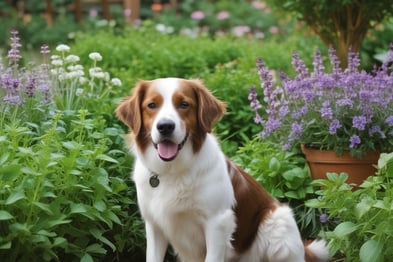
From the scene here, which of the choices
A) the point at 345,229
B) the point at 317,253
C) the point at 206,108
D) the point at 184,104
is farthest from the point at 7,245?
the point at 317,253

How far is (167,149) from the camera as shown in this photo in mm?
3895

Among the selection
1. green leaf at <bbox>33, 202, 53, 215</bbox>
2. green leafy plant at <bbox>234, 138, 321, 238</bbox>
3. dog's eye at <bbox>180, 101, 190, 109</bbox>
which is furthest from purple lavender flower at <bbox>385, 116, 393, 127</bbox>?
green leaf at <bbox>33, 202, 53, 215</bbox>

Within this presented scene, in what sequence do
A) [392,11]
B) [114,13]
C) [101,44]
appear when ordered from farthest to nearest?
1. [114,13]
2. [101,44]
3. [392,11]

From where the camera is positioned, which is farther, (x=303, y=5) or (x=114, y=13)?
(x=114, y=13)

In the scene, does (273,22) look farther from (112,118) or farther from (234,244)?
(234,244)

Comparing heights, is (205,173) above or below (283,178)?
above

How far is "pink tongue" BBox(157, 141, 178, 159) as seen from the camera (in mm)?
3881

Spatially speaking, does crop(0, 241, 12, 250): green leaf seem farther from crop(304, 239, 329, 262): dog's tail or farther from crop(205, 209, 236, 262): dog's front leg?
crop(304, 239, 329, 262): dog's tail

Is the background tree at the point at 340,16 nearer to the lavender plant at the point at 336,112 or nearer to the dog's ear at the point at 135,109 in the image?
the lavender plant at the point at 336,112

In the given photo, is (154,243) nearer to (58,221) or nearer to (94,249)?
(94,249)

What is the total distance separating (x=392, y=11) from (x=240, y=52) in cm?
227

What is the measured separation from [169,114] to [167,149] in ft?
0.67

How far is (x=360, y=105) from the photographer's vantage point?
5.08 m

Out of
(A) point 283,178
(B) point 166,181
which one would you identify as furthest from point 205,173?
(A) point 283,178
